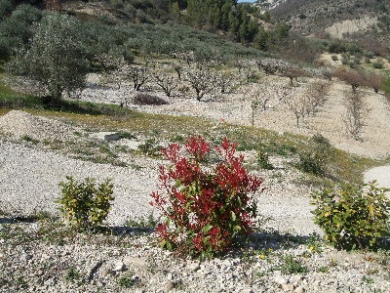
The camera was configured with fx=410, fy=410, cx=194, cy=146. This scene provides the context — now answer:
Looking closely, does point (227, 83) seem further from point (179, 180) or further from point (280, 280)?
point (280, 280)

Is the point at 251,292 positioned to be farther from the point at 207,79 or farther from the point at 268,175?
the point at 207,79

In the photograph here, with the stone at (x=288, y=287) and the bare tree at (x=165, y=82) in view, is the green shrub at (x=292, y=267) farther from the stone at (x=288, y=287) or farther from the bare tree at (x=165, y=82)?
the bare tree at (x=165, y=82)

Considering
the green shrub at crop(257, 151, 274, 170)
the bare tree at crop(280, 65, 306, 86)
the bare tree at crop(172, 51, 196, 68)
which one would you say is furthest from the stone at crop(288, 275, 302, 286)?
the bare tree at crop(280, 65, 306, 86)

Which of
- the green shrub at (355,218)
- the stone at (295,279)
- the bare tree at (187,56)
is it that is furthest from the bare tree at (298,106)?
the stone at (295,279)

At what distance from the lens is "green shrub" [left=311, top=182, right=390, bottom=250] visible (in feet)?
23.9

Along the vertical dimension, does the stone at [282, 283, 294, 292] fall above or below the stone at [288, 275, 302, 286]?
below

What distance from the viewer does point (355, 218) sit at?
24.3 ft

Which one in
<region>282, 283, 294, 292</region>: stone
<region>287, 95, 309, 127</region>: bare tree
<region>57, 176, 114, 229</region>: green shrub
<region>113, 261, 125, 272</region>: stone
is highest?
<region>287, 95, 309, 127</region>: bare tree

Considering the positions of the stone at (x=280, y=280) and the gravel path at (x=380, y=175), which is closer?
the stone at (x=280, y=280)

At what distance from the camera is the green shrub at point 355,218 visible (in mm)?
7281

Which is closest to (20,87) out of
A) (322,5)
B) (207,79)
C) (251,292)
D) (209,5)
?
(207,79)

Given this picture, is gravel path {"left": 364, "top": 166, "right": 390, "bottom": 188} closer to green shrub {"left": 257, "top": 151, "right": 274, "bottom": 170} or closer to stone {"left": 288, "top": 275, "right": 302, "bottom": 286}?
green shrub {"left": 257, "top": 151, "right": 274, "bottom": 170}

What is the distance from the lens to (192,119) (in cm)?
3005

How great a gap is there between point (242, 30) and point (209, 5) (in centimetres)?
1979
